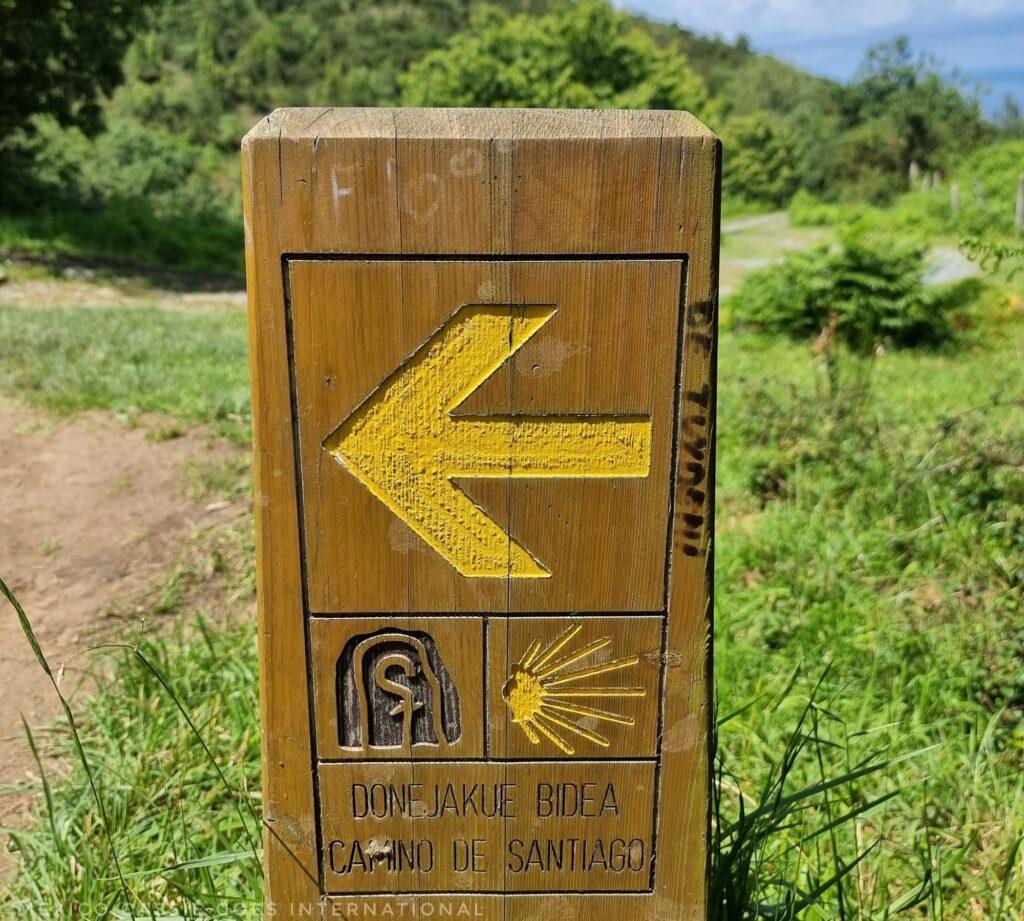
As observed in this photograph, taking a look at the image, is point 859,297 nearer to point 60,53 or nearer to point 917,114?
point 60,53

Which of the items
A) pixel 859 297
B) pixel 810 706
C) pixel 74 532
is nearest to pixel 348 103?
pixel 859 297

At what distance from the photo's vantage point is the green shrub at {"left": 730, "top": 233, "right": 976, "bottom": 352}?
6.93m

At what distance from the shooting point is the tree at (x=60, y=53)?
1083 centimetres

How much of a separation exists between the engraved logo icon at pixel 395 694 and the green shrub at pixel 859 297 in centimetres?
615

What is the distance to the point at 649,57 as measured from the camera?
3162 cm

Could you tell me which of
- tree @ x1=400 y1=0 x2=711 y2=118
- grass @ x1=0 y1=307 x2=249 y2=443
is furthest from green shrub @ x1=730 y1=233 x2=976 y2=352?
tree @ x1=400 y1=0 x2=711 y2=118

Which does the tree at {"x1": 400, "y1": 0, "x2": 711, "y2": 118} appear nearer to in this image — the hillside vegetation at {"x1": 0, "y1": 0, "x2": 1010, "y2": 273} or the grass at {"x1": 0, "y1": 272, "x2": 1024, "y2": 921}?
the hillside vegetation at {"x1": 0, "y1": 0, "x2": 1010, "y2": 273}

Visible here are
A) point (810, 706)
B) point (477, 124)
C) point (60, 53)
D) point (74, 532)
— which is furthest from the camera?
point (60, 53)

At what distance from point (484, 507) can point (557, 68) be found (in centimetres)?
3007

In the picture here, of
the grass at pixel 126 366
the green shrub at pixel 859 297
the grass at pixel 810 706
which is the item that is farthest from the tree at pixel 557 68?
the grass at pixel 810 706

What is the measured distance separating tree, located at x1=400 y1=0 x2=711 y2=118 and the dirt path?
24.6 meters

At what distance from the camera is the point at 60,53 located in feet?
38.8

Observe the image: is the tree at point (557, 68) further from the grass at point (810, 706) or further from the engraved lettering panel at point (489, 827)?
the engraved lettering panel at point (489, 827)

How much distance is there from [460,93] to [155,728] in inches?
1101
